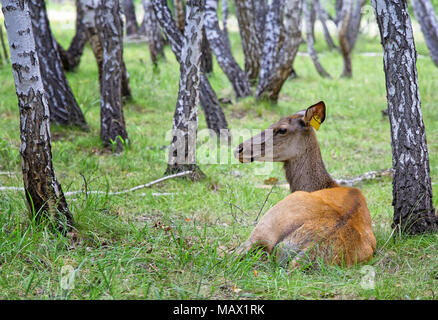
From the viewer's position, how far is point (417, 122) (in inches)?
190

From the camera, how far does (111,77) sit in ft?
26.6

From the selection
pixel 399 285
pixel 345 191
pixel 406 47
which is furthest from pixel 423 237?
pixel 406 47

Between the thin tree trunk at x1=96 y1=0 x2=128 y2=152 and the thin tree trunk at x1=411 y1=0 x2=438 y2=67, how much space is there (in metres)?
6.84

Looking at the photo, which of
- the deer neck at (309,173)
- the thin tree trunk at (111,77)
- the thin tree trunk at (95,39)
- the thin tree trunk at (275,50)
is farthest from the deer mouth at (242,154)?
the thin tree trunk at (275,50)

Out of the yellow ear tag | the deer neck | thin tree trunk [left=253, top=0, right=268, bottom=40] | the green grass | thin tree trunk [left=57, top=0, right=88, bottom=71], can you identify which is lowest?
the green grass

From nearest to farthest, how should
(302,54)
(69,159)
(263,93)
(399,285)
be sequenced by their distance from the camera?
(399,285) < (69,159) < (263,93) < (302,54)

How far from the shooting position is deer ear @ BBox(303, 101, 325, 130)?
212 inches

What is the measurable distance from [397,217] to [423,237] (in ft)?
1.06

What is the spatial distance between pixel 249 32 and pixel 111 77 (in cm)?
578

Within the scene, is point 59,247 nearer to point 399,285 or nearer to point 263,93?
point 399,285

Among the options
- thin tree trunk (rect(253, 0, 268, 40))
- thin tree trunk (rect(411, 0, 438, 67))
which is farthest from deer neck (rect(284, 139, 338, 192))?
thin tree trunk (rect(253, 0, 268, 40))

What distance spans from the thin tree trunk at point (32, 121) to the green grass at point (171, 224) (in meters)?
0.24

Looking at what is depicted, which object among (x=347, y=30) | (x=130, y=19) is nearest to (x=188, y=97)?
(x=347, y=30)

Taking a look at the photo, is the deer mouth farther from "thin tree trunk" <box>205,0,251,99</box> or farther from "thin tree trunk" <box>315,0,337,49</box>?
"thin tree trunk" <box>315,0,337,49</box>
